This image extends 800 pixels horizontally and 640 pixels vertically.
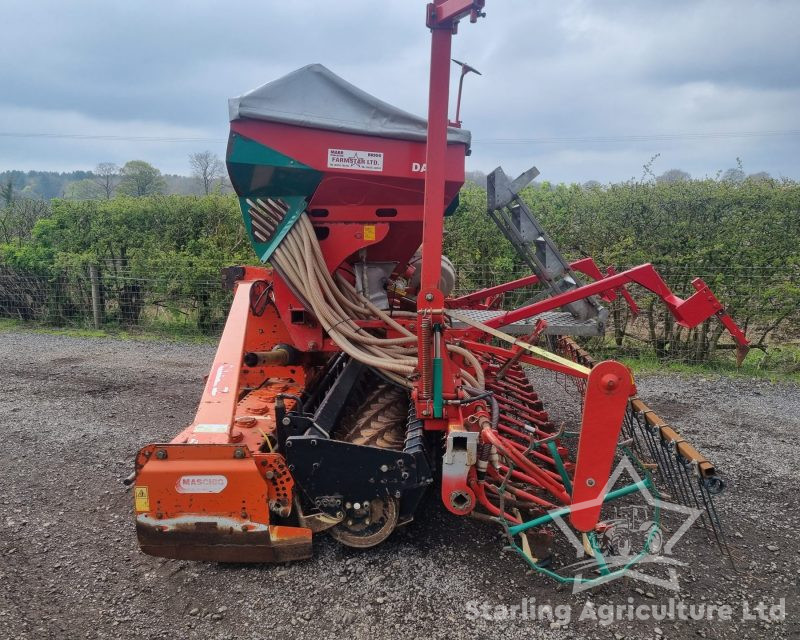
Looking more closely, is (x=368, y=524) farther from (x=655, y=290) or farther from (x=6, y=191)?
(x=6, y=191)

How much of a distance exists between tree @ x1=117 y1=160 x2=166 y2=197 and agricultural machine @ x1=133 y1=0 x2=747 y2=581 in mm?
16445

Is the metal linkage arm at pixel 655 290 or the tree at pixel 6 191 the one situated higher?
the tree at pixel 6 191

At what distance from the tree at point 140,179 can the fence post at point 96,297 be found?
989cm

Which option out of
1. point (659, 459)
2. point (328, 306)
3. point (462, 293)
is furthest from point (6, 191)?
point (659, 459)

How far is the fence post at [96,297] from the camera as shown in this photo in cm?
882

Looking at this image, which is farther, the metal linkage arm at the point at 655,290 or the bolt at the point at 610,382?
the metal linkage arm at the point at 655,290

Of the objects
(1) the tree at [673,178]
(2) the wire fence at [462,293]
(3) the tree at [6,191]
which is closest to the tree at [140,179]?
(3) the tree at [6,191]

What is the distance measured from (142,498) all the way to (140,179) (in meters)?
22.7

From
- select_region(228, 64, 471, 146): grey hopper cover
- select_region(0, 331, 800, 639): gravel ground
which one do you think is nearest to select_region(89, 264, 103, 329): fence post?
select_region(0, 331, 800, 639): gravel ground

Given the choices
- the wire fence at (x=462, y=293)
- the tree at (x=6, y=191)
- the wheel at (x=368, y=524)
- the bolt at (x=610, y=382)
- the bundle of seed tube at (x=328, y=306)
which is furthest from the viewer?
the tree at (x=6, y=191)

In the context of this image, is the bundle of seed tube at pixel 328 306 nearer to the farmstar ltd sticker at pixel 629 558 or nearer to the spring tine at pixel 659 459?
the farmstar ltd sticker at pixel 629 558

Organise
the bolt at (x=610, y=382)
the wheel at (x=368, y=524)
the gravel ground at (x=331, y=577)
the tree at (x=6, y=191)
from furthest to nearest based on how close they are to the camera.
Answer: the tree at (x=6, y=191), the wheel at (x=368, y=524), the gravel ground at (x=331, y=577), the bolt at (x=610, y=382)

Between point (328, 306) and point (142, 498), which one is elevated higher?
point (328, 306)

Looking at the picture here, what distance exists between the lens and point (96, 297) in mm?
8922
